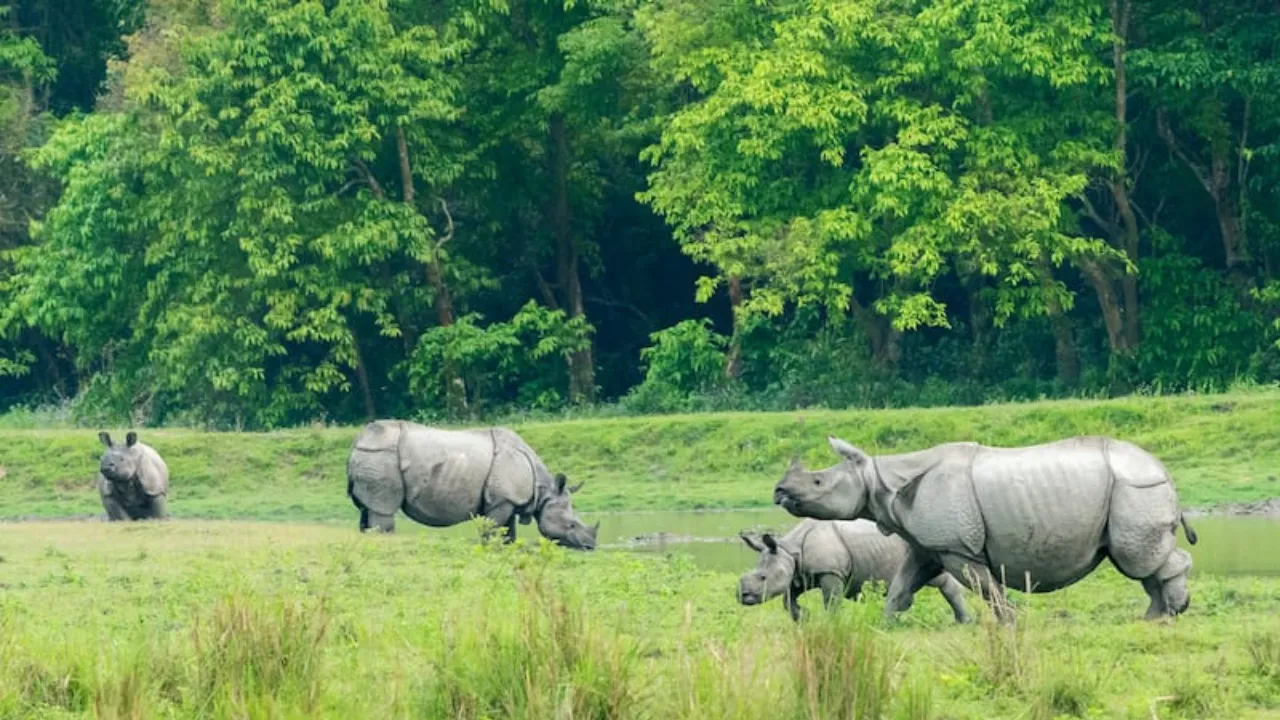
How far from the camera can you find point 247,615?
11031 millimetres

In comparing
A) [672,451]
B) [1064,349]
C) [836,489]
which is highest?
[836,489]

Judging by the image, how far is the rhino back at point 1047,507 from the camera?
44.7 ft

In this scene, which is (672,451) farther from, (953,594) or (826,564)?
(953,594)

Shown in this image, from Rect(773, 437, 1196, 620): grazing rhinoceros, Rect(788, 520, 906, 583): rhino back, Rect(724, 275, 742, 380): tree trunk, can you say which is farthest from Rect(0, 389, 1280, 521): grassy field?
Rect(773, 437, 1196, 620): grazing rhinoceros

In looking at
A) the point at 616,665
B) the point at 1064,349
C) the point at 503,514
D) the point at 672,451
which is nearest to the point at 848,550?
the point at 616,665

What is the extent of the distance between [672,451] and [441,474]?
389 inches

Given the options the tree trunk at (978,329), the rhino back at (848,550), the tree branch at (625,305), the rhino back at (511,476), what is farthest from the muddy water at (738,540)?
the tree branch at (625,305)

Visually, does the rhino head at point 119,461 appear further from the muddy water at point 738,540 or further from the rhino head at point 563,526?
the rhino head at point 563,526

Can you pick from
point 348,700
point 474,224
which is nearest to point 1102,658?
point 348,700

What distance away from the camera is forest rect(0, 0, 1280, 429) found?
34.1 m

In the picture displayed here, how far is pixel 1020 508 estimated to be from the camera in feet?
45.0

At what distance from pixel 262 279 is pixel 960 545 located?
24.8 m

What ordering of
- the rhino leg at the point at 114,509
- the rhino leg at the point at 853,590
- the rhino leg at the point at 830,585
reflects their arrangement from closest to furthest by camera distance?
the rhino leg at the point at 830,585 → the rhino leg at the point at 853,590 → the rhino leg at the point at 114,509

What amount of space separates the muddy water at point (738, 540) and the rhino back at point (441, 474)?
1.62 meters
